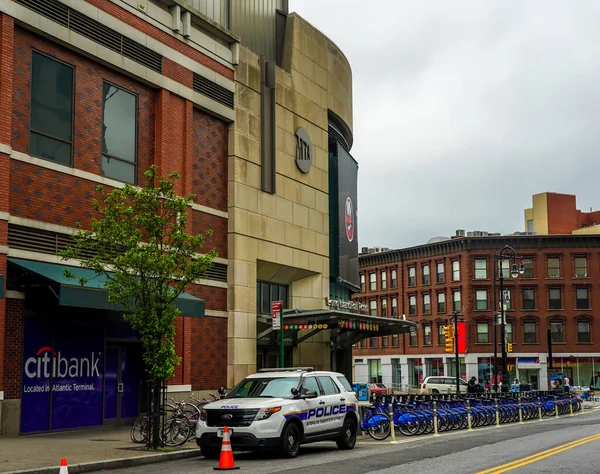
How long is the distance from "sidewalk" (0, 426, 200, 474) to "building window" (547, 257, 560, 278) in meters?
62.0

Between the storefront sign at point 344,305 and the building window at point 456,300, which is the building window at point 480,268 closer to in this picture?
the building window at point 456,300

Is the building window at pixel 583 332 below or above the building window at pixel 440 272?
below

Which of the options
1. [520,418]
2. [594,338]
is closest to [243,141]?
[520,418]

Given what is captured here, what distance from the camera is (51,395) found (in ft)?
73.9

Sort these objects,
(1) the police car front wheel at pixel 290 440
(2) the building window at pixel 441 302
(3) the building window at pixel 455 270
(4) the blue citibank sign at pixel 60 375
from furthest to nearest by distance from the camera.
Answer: (2) the building window at pixel 441 302
(3) the building window at pixel 455 270
(4) the blue citibank sign at pixel 60 375
(1) the police car front wheel at pixel 290 440

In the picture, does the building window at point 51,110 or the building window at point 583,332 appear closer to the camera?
the building window at point 51,110

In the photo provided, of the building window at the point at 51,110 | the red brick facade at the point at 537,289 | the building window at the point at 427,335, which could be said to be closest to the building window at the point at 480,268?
the red brick facade at the point at 537,289

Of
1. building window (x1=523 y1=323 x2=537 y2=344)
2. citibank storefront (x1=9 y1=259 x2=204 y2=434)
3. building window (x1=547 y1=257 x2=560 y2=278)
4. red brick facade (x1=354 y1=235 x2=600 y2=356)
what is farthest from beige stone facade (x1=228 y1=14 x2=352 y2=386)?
building window (x1=523 y1=323 x2=537 y2=344)

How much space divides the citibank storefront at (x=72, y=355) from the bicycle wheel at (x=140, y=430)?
3.40m

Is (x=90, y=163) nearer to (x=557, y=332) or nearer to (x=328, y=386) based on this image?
(x=328, y=386)

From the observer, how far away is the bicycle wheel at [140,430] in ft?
64.3

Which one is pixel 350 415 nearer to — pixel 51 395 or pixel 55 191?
pixel 51 395

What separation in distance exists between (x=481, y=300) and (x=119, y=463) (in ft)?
210

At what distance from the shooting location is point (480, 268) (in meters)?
78.0
